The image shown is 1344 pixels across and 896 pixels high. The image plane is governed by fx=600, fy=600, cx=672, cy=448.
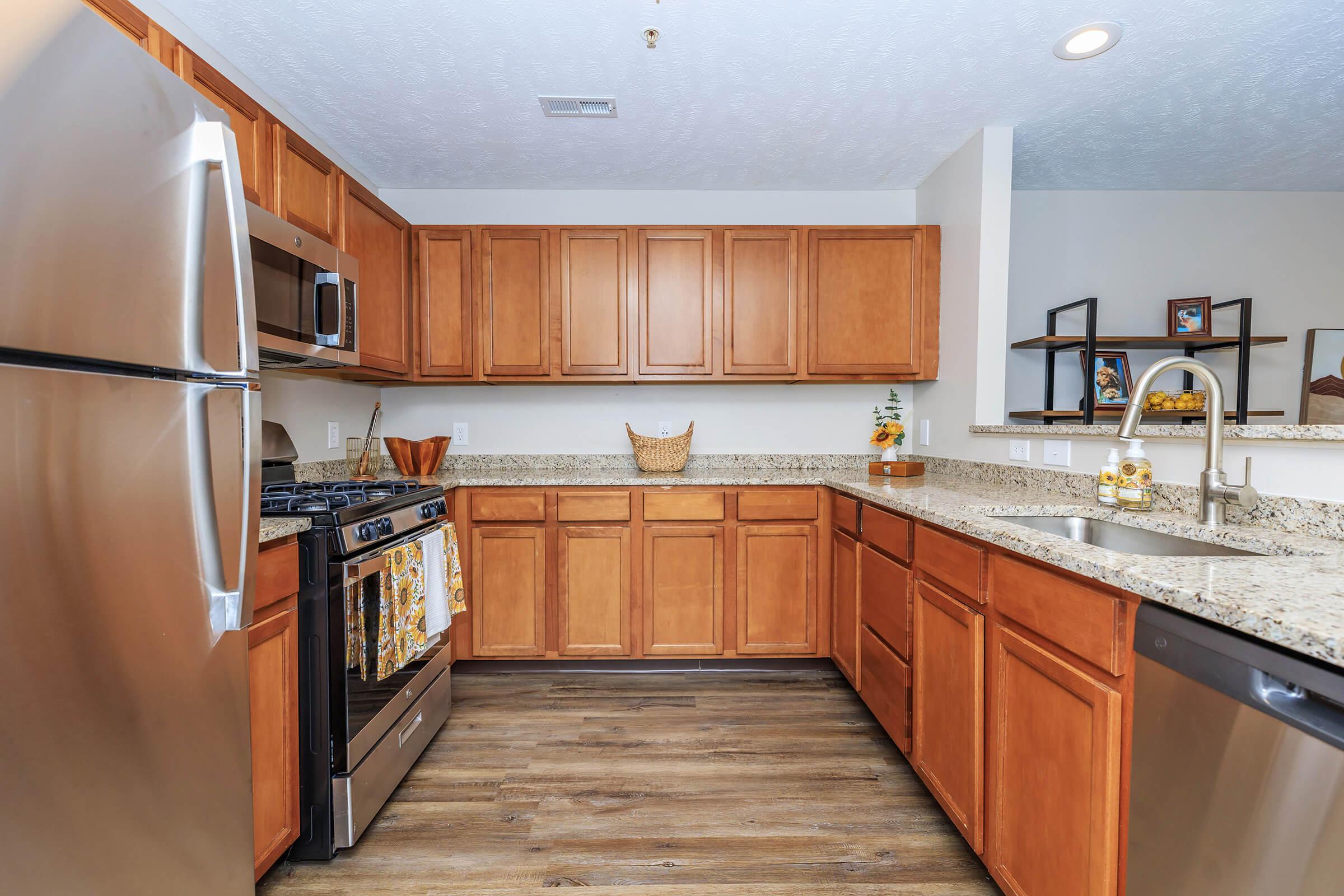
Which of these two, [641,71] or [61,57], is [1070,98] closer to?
[641,71]

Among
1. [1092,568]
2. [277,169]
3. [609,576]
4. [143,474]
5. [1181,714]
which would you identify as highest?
[277,169]

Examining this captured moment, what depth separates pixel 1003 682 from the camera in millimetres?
1384

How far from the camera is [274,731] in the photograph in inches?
58.4

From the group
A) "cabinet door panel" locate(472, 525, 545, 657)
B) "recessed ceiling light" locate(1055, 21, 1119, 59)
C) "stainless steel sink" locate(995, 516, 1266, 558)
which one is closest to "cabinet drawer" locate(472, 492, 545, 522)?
"cabinet door panel" locate(472, 525, 545, 657)

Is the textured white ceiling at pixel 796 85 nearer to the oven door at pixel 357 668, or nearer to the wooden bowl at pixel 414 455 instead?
the wooden bowl at pixel 414 455

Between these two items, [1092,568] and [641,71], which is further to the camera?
[641,71]

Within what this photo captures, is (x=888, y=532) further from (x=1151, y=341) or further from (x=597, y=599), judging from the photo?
(x=1151, y=341)

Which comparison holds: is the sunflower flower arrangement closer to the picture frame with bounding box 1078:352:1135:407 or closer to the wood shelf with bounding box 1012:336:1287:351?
the wood shelf with bounding box 1012:336:1287:351

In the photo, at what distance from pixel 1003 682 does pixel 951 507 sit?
539 millimetres

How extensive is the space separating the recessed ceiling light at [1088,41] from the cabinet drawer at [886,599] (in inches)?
67.4

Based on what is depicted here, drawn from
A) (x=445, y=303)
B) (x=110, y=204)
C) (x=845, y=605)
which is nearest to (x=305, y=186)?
(x=445, y=303)

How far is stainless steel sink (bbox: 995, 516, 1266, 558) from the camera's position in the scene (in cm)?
136

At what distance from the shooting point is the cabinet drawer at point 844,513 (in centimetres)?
248

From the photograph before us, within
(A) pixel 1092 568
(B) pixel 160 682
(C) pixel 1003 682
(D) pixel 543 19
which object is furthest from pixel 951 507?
(D) pixel 543 19
